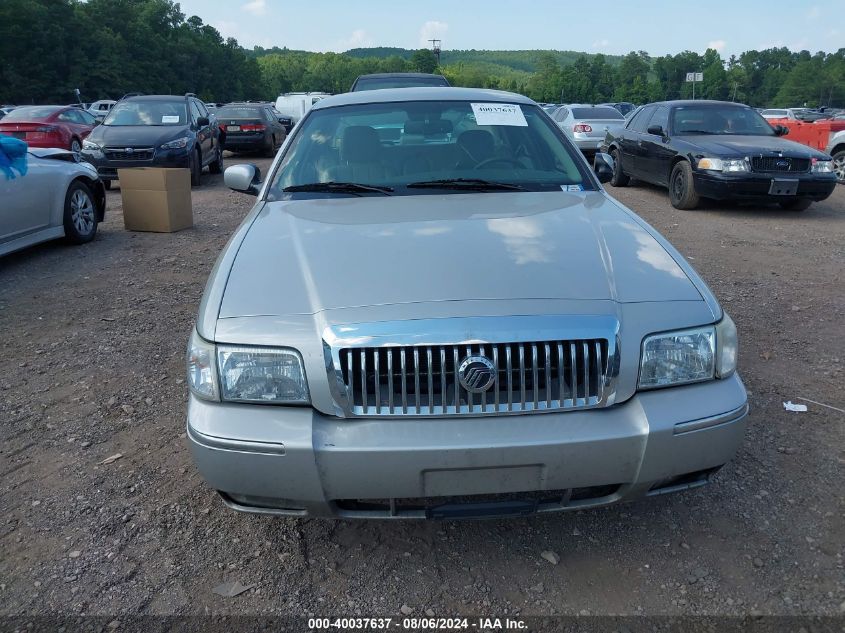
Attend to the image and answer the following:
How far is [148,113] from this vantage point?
1205cm

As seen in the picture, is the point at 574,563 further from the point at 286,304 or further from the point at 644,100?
the point at 644,100

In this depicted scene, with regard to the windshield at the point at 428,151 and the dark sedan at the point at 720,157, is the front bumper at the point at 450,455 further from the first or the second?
the dark sedan at the point at 720,157

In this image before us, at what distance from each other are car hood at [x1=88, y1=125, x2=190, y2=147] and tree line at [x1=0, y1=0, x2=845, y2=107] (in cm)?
4273

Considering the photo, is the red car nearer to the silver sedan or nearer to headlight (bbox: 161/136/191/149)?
headlight (bbox: 161/136/191/149)

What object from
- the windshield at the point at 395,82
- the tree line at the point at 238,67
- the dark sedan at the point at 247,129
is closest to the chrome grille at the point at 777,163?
the windshield at the point at 395,82

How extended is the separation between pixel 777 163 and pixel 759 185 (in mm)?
375

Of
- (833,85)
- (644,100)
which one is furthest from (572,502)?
(833,85)

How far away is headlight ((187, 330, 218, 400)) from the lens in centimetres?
222

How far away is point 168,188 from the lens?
8305 mm

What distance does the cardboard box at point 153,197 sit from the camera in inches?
325

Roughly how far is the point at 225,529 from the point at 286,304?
3.32 ft

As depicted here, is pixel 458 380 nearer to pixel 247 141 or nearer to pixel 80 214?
pixel 80 214

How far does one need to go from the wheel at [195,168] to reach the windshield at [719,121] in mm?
7880

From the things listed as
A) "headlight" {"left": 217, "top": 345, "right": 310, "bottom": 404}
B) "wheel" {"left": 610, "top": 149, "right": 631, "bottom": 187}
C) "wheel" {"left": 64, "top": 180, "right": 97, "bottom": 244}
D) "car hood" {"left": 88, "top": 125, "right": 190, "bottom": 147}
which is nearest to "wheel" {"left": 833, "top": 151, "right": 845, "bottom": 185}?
"wheel" {"left": 610, "top": 149, "right": 631, "bottom": 187}
